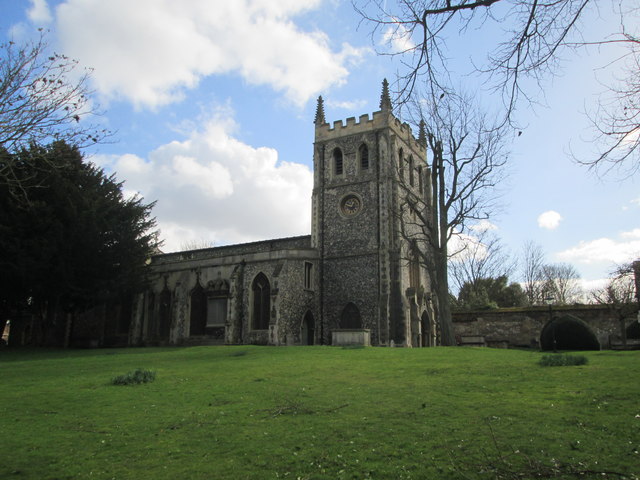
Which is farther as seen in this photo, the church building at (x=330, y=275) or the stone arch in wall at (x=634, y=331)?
the church building at (x=330, y=275)

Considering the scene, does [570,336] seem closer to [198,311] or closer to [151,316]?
[198,311]

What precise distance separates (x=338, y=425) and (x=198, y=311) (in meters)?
25.1

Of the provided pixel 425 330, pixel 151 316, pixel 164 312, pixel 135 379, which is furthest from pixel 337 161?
pixel 135 379

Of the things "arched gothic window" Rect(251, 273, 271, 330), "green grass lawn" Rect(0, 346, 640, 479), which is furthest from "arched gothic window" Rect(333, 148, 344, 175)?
"green grass lawn" Rect(0, 346, 640, 479)

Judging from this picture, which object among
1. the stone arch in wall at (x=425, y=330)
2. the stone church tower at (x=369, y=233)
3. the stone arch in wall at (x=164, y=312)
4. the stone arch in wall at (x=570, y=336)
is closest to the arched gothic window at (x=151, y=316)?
the stone arch in wall at (x=164, y=312)

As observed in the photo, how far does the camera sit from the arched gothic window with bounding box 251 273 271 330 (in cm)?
2923

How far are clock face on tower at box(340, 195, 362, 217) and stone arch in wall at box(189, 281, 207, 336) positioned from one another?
9.94m

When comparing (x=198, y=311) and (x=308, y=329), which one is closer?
(x=308, y=329)

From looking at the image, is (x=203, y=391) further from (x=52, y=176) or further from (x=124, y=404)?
(x=52, y=176)

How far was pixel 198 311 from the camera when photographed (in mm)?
31953

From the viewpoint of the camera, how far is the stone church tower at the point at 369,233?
1146 inches

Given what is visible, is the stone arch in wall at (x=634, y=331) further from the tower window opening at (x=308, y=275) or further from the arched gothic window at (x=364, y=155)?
the tower window opening at (x=308, y=275)

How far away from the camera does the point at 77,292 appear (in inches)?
1131

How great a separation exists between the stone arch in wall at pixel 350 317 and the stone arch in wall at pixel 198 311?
8.42m
